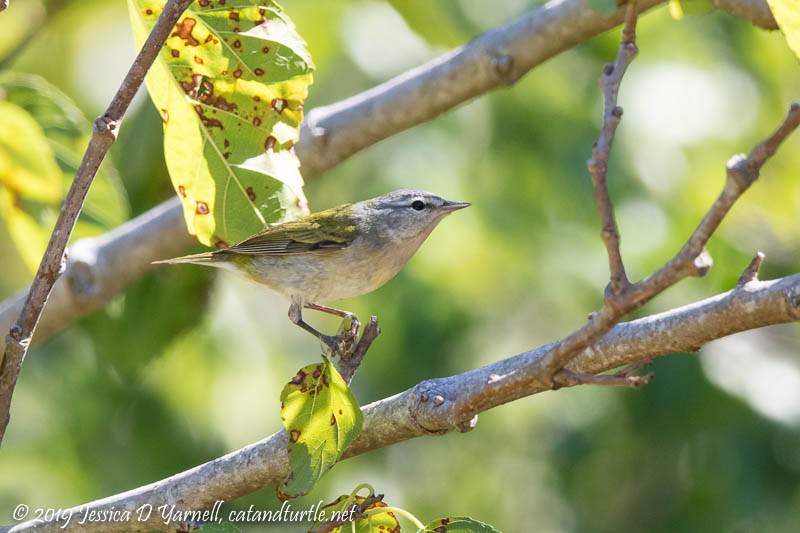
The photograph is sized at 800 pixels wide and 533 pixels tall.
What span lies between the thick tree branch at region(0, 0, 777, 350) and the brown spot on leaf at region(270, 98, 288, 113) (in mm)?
1088

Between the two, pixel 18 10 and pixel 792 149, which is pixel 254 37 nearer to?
pixel 18 10

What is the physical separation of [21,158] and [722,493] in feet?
11.4

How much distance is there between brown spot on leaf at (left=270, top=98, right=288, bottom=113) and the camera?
2248 millimetres

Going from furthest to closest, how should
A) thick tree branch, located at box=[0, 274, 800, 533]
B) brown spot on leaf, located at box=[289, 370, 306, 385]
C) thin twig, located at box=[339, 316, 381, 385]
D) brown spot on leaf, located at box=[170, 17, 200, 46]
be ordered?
1. thin twig, located at box=[339, 316, 381, 385]
2. brown spot on leaf, located at box=[170, 17, 200, 46]
3. brown spot on leaf, located at box=[289, 370, 306, 385]
4. thick tree branch, located at box=[0, 274, 800, 533]

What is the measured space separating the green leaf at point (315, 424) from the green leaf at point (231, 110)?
540mm

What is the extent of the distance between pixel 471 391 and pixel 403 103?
69.7 inches

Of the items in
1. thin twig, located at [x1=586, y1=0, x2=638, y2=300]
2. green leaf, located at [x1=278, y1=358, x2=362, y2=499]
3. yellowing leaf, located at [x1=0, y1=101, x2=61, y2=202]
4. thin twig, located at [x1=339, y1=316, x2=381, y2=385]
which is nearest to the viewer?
thin twig, located at [x1=586, y1=0, x2=638, y2=300]

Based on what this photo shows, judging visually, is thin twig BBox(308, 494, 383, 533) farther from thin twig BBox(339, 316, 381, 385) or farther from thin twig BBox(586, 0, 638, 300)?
thin twig BBox(586, 0, 638, 300)

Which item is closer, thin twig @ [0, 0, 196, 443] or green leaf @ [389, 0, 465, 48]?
thin twig @ [0, 0, 196, 443]

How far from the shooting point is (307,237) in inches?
144

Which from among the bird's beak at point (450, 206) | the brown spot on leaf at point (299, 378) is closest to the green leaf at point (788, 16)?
the brown spot on leaf at point (299, 378)

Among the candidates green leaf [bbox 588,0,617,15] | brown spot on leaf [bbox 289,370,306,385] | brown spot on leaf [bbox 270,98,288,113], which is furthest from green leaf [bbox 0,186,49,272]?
green leaf [bbox 588,0,617,15]

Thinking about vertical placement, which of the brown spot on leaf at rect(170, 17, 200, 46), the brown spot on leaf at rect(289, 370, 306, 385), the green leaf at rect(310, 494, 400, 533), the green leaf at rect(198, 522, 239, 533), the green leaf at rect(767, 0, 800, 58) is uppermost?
the brown spot on leaf at rect(170, 17, 200, 46)

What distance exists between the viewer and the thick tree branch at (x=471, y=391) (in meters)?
1.60
